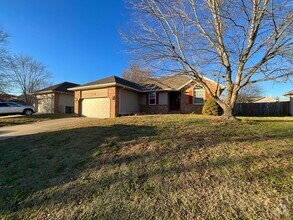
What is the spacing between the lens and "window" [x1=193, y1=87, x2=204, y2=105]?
59.8ft

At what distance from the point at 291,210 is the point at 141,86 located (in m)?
18.8

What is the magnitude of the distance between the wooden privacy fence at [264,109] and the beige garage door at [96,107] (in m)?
12.7

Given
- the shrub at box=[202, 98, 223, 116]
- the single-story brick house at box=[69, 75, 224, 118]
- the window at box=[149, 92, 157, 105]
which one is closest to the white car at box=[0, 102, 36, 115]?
the single-story brick house at box=[69, 75, 224, 118]

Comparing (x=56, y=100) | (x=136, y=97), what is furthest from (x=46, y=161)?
(x=56, y=100)

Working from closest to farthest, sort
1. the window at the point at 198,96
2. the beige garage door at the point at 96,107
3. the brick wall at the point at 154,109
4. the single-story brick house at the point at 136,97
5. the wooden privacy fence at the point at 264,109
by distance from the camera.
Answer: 1. the single-story brick house at the point at 136,97
2. the beige garage door at the point at 96,107
3. the window at the point at 198,96
4. the brick wall at the point at 154,109
5. the wooden privacy fence at the point at 264,109

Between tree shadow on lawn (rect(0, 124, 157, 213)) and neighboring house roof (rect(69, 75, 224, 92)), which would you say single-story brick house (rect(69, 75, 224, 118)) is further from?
tree shadow on lawn (rect(0, 124, 157, 213))

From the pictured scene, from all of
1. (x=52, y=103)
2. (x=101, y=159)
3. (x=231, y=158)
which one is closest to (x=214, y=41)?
(x=231, y=158)

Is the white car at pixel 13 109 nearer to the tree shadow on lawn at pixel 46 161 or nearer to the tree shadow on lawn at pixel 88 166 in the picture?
the tree shadow on lawn at pixel 46 161

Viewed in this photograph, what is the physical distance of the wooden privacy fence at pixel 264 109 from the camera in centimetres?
1962

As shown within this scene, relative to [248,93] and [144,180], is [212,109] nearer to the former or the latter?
[144,180]

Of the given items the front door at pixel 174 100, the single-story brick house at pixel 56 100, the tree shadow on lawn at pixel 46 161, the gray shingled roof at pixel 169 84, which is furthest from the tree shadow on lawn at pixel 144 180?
the single-story brick house at pixel 56 100

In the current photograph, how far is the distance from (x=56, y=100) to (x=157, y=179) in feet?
76.7

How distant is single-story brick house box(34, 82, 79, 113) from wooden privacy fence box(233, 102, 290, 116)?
65.1 ft

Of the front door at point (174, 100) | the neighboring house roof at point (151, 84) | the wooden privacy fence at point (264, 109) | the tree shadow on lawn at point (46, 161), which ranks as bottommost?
the tree shadow on lawn at point (46, 161)
